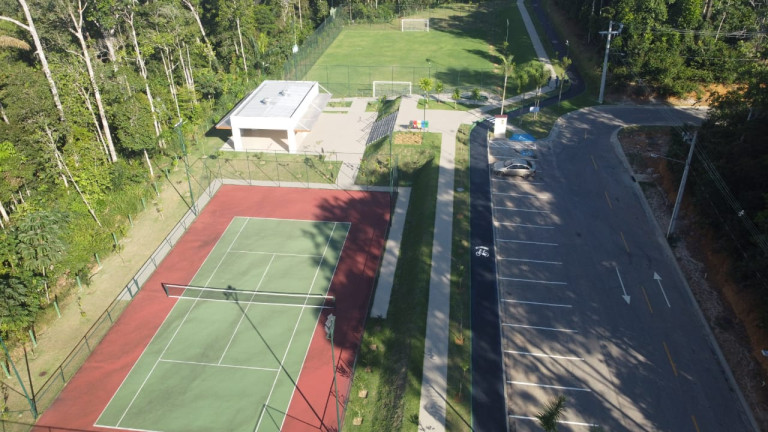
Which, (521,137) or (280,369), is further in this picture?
(521,137)

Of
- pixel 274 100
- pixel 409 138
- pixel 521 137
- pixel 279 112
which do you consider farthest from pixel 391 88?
pixel 521 137

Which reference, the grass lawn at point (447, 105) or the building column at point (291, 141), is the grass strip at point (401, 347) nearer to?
the building column at point (291, 141)

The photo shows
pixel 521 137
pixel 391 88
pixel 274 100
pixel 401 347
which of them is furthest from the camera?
pixel 391 88

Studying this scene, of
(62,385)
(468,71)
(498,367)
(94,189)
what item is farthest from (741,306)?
(468,71)

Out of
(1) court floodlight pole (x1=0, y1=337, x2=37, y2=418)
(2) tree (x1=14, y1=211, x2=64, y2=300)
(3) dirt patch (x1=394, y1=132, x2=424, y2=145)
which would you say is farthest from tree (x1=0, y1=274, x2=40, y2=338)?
(3) dirt patch (x1=394, y1=132, x2=424, y2=145)

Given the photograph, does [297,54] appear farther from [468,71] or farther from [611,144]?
[611,144]

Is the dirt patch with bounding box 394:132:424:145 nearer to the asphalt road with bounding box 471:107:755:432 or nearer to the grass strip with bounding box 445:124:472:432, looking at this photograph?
the grass strip with bounding box 445:124:472:432

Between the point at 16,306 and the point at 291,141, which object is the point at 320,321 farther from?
the point at 291,141
